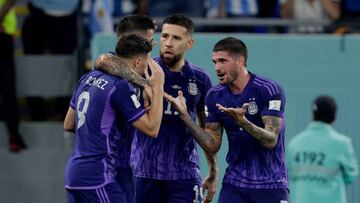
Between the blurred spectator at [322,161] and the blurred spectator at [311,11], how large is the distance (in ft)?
13.4

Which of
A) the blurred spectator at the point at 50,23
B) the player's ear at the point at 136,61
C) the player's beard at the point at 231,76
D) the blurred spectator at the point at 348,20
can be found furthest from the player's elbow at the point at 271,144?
the blurred spectator at the point at 50,23

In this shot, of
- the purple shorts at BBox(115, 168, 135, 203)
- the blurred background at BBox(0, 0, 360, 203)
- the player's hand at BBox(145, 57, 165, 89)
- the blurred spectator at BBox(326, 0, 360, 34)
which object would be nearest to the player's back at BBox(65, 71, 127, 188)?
the player's hand at BBox(145, 57, 165, 89)

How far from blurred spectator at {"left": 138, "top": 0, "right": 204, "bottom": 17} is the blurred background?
1cm

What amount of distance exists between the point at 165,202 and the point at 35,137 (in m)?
5.08

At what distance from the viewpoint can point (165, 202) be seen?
1077 centimetres

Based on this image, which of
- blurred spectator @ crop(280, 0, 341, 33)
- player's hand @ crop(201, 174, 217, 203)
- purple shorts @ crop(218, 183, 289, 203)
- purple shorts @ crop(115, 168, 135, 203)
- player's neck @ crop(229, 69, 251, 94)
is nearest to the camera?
purple shorts @ crop(115, 168, 135, 203)

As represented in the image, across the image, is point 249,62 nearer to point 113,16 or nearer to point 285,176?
point 113,16

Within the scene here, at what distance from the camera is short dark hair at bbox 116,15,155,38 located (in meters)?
10.3

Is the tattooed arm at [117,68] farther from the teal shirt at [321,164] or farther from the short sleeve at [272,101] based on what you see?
the teal shirt at [321,164]

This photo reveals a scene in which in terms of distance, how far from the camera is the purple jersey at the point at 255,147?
33.1 feet

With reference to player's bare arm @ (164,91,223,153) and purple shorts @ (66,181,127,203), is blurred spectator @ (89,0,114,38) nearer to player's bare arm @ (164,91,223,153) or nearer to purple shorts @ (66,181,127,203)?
player's bare arm @ (164,91,223,153)

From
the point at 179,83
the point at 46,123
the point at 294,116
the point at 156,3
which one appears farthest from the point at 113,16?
the point at 179,83

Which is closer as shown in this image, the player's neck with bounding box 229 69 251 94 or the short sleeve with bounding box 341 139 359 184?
the player's neck with bounding box 229 69 251 94

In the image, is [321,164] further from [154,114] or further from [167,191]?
[154,114]
